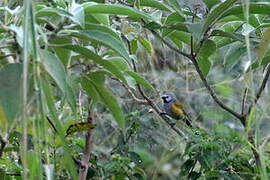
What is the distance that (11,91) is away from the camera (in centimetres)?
68

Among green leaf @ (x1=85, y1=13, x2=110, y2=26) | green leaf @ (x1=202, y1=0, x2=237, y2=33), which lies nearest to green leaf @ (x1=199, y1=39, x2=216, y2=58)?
green leaf @ (x1=202, y1=0, x2=237, y2=33)

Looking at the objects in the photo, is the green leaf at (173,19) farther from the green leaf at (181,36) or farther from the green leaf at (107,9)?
the green leaf at (107,9)

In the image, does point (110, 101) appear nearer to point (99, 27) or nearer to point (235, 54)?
point (99, 27)

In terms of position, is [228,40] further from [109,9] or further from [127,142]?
[127,142]

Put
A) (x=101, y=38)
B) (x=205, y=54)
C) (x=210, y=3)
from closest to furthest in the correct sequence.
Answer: (x=101, y=38)
(x=210, y=3)
(x=205, y=54)

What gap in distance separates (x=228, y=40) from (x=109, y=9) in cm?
45

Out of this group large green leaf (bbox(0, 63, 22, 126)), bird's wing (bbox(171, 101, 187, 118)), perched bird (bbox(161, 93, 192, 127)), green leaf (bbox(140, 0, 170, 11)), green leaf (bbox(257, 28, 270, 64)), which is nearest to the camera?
large green leaf (bbox(0, 63, 22, 126))

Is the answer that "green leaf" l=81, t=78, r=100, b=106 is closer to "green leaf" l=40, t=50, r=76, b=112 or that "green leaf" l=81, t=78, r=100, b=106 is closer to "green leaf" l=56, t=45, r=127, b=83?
"green leaf" l=56, t=45, r=127, b=83

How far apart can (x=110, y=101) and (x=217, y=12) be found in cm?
27

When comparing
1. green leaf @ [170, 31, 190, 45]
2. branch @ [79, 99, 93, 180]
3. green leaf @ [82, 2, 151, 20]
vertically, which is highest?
green leaf @ [82, 2, 151, 20]

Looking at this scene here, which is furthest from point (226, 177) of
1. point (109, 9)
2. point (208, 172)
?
point (109, 9)

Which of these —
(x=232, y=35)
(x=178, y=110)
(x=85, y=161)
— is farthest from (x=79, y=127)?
(x=178, y=110)

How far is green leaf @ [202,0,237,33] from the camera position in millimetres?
934

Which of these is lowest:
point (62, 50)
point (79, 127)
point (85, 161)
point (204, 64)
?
point (85, 161)
